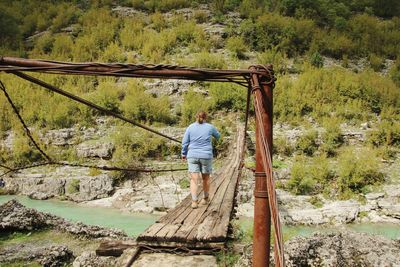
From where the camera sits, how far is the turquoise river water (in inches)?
313

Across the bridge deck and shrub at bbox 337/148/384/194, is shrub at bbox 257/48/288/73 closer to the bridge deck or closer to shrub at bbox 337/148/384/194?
shrub at bbox 337/148/384/194

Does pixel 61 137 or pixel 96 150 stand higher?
pixel 61 137

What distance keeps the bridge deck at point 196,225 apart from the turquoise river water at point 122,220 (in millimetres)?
1765

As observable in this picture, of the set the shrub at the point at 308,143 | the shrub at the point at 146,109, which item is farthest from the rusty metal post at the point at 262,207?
the shrub at the point at 146,109

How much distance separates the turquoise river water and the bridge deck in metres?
1.76

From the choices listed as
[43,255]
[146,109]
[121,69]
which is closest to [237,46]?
[146,109]

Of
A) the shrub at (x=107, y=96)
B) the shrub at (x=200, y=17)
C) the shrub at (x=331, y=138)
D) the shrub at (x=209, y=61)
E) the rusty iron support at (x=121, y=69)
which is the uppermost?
the shrub at (x=200, y=17)

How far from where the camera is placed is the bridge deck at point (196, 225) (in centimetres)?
401

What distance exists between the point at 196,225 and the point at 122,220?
4.55 metres

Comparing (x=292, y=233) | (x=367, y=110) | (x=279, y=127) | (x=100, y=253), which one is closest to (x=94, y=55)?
(x=279, y=127)

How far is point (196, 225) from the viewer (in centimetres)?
455

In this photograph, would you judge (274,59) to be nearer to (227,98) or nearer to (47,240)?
(227,98)

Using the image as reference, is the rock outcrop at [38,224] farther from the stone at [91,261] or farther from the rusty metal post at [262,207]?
the rusty metal post at [262,207]

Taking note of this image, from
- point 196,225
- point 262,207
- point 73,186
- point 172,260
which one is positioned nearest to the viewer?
point 262,207
